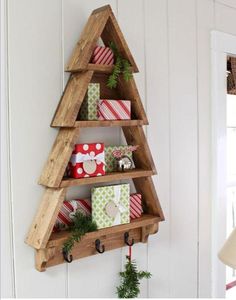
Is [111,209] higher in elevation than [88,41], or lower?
lower

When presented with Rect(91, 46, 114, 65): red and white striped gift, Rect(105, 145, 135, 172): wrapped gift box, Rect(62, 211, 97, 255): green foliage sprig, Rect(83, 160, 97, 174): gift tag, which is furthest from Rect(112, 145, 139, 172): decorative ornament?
Rect(91, 46, 114, 65): red and white striped gift

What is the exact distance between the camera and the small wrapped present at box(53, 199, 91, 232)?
119 cm

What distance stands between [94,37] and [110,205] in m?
0.58

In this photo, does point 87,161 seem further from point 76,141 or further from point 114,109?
point 114,109

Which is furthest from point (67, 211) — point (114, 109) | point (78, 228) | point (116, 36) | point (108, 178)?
point (116, 36)

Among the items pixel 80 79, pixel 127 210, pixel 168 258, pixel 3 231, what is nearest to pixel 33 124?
pixel 80 79

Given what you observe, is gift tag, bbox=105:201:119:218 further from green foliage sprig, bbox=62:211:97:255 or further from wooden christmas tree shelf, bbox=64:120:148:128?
wooden christmas tree shelf, bbox=64:120:148:128

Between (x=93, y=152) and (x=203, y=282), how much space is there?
1.04 m

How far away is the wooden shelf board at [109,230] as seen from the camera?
1.10 metres

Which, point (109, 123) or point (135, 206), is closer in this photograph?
point (109, 123)

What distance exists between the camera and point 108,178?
121 cm

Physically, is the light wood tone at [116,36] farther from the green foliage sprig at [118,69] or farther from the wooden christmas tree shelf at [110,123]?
the wooden christmas tree shelf at [110,123]

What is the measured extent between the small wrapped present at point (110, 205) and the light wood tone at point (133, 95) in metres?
0.28

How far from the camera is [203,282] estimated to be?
1787mm
